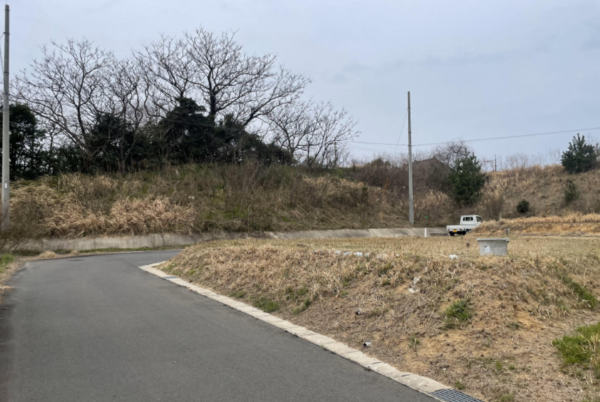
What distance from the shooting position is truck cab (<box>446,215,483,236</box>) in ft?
109

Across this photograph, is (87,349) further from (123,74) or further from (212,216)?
(123,74)

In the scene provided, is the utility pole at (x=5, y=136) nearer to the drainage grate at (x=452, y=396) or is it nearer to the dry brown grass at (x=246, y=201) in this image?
the dry brown grass at (x=246, y=201)

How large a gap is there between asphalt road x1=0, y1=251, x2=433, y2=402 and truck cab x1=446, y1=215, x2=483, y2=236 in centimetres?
2710

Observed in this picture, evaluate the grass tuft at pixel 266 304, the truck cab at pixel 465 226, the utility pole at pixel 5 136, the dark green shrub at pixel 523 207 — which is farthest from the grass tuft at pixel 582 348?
the dark green shrub at pixel 523 207

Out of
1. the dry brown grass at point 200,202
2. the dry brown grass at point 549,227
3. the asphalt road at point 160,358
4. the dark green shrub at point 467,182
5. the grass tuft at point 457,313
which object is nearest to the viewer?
the asphalt road at point 160,358

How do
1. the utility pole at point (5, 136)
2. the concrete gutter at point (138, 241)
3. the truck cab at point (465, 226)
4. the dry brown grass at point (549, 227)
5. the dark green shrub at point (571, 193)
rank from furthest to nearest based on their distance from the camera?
the dark green shrub at point (571, 193), the truck cab at point (465, 226), the concrete gutter at point (138, 241), the dry brown grass at point (549, 227), the utility pole at point (5, 136)

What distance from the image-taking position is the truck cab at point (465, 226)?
109ft

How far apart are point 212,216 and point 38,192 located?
10786mm

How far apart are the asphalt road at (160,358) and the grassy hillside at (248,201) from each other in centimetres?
1351

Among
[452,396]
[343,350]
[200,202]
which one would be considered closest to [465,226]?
[200,202]

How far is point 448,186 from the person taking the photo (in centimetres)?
4975

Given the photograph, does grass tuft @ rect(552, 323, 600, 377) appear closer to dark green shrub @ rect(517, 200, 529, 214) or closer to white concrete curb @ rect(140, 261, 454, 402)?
white concrete curb @ rect(140, 261, 454, 402)

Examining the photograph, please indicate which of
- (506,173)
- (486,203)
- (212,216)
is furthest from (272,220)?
(506,173)

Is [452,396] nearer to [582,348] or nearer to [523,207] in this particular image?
[582,348]
